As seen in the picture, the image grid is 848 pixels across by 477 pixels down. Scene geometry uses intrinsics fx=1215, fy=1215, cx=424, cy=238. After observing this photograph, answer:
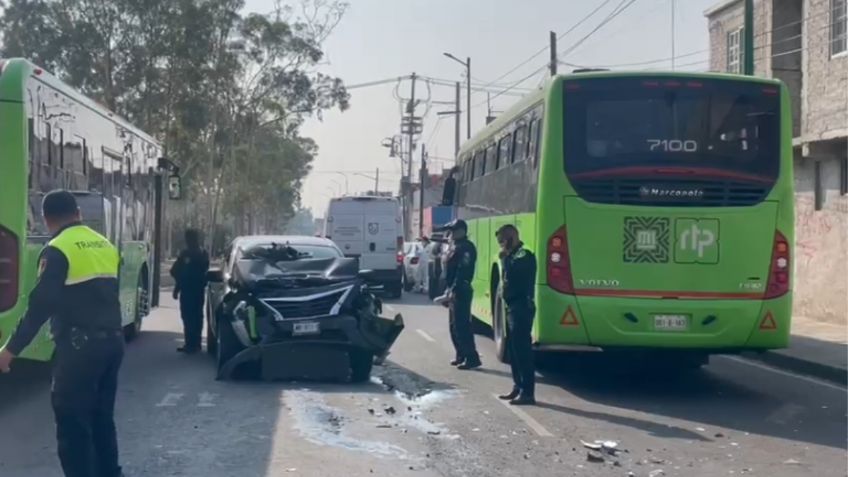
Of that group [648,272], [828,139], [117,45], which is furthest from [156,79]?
[648,272]

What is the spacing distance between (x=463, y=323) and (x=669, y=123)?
397 cm

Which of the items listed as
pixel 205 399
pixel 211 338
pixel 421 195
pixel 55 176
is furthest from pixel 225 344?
pixel 421 195

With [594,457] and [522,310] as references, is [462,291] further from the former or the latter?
[594,457]

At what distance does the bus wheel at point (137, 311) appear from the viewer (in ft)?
59.5

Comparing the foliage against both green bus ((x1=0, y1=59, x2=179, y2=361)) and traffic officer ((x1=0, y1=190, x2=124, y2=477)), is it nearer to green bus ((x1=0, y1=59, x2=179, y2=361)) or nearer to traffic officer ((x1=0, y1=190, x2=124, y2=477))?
green bus ((x1=0, y1=59, x2=179, y2=361))

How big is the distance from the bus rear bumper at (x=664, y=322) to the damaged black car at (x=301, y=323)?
2.08 metres

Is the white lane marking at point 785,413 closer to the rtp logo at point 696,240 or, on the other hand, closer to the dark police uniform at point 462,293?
the rtp logo at point 696,240

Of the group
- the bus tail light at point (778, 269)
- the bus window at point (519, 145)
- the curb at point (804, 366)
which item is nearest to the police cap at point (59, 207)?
the bus window at point (519, 145)

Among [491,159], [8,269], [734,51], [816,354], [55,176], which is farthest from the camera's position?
[734,51]

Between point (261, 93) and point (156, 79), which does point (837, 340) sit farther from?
point (261, 93)

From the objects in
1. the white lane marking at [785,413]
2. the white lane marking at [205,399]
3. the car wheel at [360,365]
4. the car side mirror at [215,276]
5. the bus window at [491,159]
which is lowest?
the white lane marking at [785,413]

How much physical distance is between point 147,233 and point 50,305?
41.7ft

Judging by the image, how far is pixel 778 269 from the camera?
1264 centimetres

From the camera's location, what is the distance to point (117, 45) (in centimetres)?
4353
